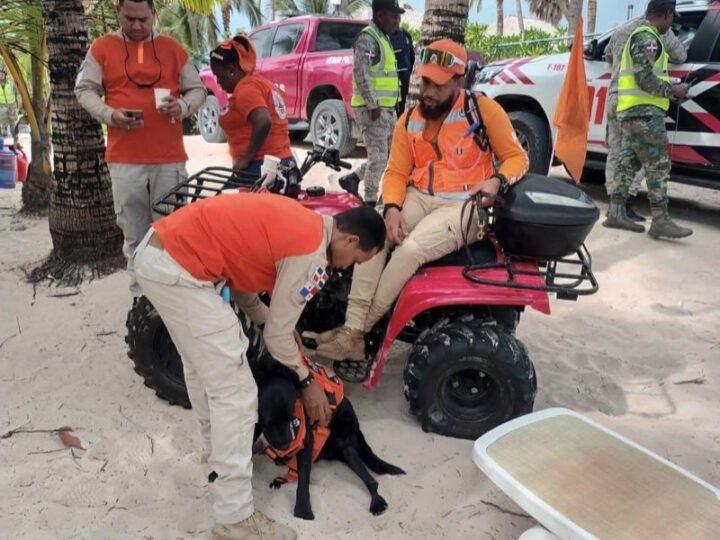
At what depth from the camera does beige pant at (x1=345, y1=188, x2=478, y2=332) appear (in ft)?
10.3

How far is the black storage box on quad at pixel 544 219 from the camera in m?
2.94

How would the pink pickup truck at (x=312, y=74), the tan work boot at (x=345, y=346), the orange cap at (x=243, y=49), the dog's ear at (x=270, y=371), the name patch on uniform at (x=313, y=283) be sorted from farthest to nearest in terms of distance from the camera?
1. the pink pickup truck at (x=312, y=74)
2. the orange cap at (x=243, y=49)
3. the tan work boot at (x=345, y=346)
4. the dog's ear at (x=270, y=371)
5. the name patch on uniform at (x=313, y=283)

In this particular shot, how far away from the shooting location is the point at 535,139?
7180 millimetres

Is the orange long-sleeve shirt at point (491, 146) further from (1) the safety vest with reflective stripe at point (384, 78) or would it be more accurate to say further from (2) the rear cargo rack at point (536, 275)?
(1) the safety vest with reflective stripe at point (384, 78)

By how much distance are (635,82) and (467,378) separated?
4019 mm

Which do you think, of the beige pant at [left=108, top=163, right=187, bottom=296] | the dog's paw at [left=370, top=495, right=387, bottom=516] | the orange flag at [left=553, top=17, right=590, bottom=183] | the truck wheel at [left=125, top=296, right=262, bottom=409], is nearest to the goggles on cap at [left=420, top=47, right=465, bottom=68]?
the orange flag at [left=553, top=17, right=590, bottom=183]

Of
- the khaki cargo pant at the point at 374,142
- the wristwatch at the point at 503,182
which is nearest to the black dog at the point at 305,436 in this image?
the wristwatch at the point at 503,182

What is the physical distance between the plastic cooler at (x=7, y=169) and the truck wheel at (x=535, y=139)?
18.1ft

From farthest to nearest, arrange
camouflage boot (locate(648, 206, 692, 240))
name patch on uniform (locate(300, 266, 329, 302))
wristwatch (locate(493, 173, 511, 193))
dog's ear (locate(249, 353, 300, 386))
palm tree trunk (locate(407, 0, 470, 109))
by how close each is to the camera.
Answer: camouflage boot (locate(648, 206, 692, 240)), palm tree trunk (locate(407, 0, 470, 109)), wristwatch (locate(493, 173, 511, 193)), dog's ear (locate(249, 353, 300, 386)), name patch on uniform (locate(300, 266, 329, 302))

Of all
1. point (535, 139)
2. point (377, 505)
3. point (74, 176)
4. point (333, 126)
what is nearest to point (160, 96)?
point (74, 176)

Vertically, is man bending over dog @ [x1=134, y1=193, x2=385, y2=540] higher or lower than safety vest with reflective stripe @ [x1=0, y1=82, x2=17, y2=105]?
lower

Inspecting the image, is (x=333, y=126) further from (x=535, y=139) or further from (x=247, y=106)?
(x=247, y=106)

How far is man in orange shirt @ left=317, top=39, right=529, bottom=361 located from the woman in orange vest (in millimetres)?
977

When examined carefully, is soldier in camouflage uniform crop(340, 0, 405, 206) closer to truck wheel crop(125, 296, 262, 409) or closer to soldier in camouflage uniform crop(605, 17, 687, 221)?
soldier in camouflage uniform crop(605, 17, 687, 221)
